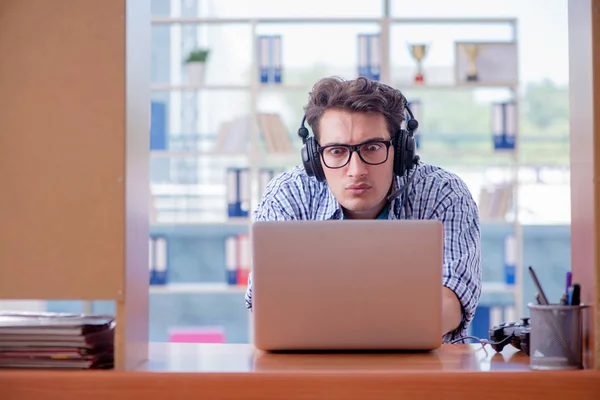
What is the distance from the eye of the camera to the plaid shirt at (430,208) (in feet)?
7.04

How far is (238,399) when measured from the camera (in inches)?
51.8

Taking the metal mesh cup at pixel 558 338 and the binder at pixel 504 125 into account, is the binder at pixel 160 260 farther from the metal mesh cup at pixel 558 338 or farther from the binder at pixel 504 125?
the metal mesh cup at pixel 558 338

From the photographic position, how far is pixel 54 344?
140 cm

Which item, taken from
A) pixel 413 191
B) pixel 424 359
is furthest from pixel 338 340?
pixel 413 191

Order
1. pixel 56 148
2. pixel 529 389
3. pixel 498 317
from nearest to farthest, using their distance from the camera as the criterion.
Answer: pixel 529 389 < pixel 56 148 < pixel 498 317

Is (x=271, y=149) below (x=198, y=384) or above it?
above

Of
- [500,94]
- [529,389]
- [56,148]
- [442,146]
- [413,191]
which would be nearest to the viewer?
[529,389]

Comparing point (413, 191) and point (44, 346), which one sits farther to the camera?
point (413, 191)

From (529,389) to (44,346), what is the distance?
0.81m

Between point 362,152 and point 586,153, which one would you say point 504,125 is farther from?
point 586,153

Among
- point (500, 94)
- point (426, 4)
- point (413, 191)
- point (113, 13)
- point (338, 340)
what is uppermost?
point (426, 4)

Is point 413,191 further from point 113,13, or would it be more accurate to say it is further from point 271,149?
point 271,149

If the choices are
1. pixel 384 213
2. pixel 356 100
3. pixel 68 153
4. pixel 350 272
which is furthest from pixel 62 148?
pixel 384 213

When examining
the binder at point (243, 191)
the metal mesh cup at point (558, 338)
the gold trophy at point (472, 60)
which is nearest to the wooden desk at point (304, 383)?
the metal mesh cup at point (558, 338)
